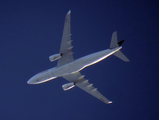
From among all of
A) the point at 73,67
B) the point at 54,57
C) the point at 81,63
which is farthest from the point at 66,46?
the point at 73,67

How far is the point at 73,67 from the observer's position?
1201 inches

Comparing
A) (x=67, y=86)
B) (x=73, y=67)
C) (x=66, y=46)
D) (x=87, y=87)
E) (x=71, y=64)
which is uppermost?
(x=66, y=46)

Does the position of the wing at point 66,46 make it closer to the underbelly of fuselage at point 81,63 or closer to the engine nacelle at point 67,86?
the underbelly of fuselage at point 81,63

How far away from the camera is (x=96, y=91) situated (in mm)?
35125

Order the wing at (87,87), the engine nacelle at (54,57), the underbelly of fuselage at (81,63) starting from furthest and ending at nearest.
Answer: the wing at (87,87)
the engine nacelle at (54,57)
the underbelly of fuselage at (81,63)

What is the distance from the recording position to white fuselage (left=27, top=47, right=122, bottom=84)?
28.8m

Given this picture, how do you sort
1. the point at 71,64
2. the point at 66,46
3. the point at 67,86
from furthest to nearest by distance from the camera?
the point at 67,86, the point at 71,64, the point at 66,46

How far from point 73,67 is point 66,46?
3512 mm

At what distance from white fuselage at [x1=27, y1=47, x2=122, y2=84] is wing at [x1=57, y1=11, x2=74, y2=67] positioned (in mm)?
764

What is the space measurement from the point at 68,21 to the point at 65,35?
2.14 meters

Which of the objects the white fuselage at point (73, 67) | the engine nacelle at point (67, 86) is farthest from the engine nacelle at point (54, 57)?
the engine nacelle at point (67, 86)

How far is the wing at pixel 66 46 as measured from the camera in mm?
26897

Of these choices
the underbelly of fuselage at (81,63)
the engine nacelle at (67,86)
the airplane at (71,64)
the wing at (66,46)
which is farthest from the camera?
the engine nacelle at (67,86)

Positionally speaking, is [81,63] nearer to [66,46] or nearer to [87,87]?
[66,46]
